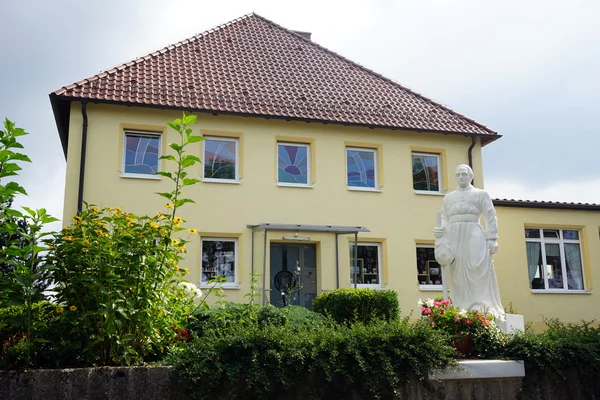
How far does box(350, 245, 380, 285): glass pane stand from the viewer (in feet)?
54.2

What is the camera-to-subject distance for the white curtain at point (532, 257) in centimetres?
1822

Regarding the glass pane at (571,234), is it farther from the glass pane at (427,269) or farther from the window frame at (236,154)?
the window frame at (236,154)

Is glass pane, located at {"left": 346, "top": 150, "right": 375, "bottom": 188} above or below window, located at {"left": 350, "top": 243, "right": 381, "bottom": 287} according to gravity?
above

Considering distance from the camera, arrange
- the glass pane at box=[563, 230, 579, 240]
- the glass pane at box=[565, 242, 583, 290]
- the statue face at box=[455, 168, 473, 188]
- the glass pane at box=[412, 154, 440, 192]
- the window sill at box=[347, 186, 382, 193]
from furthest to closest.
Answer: the glass pane at box=[563, 230, 579, 240], the glass pane at box=[565, 242, 583, 290], the glass pane at box=[412, 154, 440, 192], the window sill at box=[347, 186, 382, 193], the statue face at box=[455, 168, 473, 188]

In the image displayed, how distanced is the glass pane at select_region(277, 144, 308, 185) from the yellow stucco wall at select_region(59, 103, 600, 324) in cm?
35

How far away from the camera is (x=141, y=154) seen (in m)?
15.6

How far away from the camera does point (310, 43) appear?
68.9 ft

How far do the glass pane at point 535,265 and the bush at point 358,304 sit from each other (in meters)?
7.46

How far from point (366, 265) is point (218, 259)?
3986 millimetres

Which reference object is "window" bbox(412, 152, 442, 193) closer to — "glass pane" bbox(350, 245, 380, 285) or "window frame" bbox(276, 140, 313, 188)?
"glass pane" bbox(350, 245, 380, 285)

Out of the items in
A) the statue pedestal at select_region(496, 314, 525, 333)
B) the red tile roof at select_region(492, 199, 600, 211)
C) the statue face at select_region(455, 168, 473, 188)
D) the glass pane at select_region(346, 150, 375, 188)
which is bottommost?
the statue pedestal at select_region(496, 314, 525, 333)

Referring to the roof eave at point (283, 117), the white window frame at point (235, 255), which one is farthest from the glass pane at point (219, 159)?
the white window frame at point (235, 255)

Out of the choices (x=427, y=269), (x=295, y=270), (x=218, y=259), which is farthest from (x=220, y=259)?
(x=427, y=269)

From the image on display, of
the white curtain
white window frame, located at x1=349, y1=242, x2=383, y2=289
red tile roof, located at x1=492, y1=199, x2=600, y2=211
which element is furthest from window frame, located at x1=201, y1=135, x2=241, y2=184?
the white curtain
